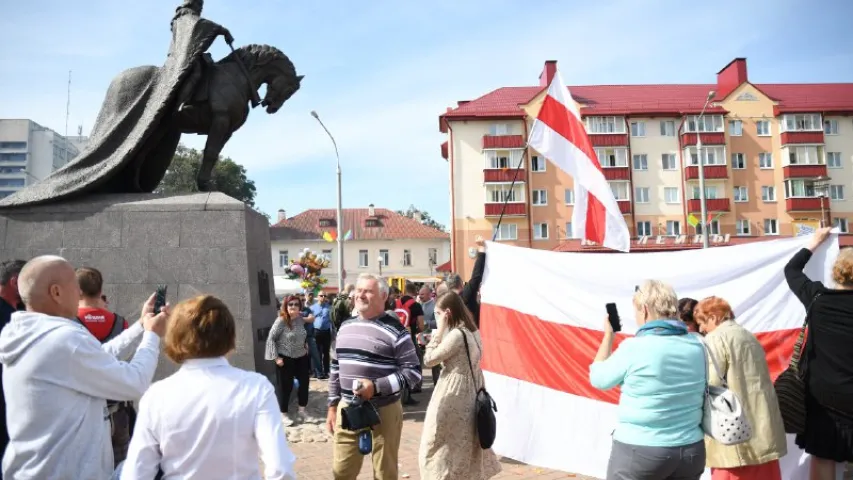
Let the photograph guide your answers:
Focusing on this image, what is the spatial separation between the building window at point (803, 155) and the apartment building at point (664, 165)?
0.08 meters

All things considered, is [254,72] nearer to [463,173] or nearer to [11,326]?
[11,326]

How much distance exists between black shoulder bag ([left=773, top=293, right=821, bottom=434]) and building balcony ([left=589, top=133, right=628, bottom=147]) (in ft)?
143

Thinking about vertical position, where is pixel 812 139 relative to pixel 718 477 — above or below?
above

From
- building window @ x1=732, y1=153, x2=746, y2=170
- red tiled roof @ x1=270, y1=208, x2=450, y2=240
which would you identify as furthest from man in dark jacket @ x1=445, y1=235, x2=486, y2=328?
red tiled roof @ x1=270, y1=208, x2=450, y2=240

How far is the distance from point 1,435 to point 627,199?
4666 cm

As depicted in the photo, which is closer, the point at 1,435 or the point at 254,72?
the point at 1,435

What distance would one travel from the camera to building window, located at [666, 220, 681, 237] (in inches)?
1820

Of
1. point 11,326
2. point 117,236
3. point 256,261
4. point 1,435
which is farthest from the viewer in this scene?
point 256,261

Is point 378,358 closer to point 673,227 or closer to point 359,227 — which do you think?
point 673,227

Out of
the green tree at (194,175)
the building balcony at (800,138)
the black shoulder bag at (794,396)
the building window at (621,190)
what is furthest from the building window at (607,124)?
the black shoulder bag at (794,396)

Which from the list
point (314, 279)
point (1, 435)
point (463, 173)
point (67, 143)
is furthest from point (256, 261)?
point (67, 143)

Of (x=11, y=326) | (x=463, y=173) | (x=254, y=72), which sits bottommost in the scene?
(x=11, y=326)

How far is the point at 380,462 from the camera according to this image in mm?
4180

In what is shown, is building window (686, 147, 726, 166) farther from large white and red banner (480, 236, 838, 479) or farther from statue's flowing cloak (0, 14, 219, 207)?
statue's flowing cloak (0, 14, 219, 207)
